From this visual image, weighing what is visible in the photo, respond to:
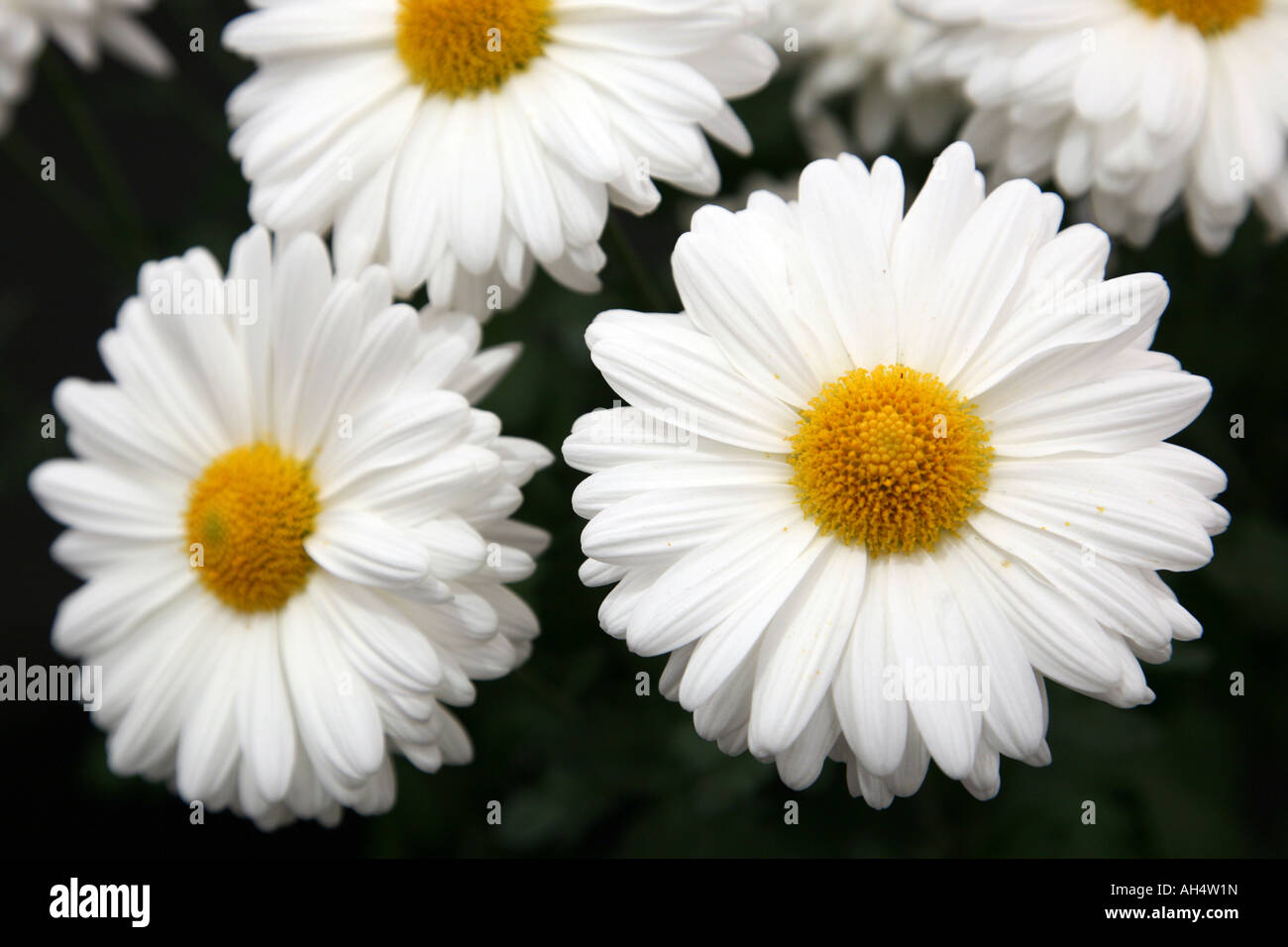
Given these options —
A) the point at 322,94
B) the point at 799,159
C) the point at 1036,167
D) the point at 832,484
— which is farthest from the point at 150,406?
the point at 799,159

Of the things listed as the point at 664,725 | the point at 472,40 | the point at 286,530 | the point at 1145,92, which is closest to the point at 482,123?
the point at 472,40

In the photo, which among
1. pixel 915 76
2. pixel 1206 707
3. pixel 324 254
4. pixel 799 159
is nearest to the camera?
pixel 324 254

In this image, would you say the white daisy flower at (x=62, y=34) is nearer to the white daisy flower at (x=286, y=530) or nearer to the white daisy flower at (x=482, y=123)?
the white daisy flower at (x=482, y=123)

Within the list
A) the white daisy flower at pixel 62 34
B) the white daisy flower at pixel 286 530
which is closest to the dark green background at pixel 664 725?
the white daisy flower at pixel 62 34

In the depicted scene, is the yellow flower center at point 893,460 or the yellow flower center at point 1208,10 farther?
the yellow flower center at point 1208,10
